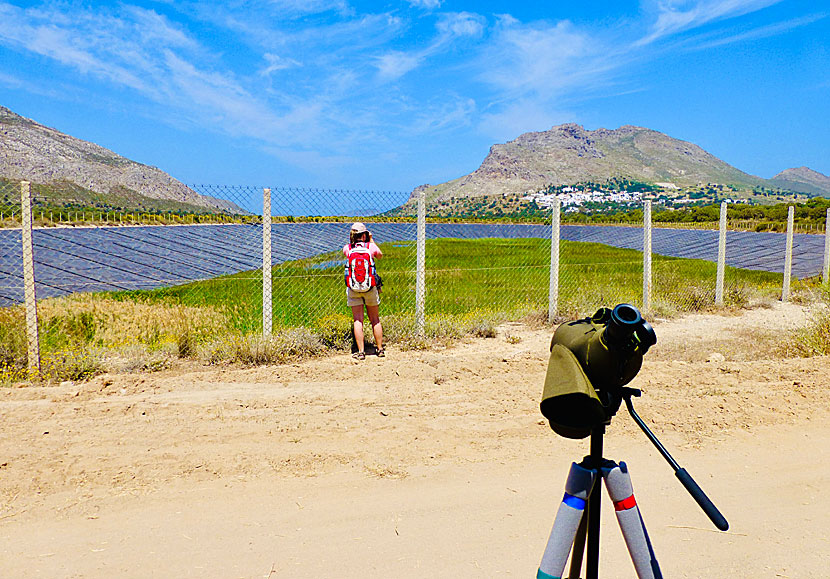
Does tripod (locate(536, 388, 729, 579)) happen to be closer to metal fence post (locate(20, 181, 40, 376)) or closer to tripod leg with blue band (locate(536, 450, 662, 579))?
tripod leg with blue band (locate(536, 450, 662, 579))

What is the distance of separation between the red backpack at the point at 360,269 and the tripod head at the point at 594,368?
20.0 feet

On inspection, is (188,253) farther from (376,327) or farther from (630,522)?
(630,522)

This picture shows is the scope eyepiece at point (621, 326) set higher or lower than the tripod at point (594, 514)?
higher

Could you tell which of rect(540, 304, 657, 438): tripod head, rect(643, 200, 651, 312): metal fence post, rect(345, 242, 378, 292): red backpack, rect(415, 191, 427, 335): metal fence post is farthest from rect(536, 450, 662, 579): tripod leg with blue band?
rect(643, 200, 651, 312): metal fence post

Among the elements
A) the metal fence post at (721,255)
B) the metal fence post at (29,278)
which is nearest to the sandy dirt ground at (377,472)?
the metal fence post at (29,278)

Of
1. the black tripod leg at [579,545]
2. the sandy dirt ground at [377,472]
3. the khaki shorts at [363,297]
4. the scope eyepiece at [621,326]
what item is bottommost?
the sandy dirt ground at [377,472]

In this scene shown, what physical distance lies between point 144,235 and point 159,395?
12956 mm

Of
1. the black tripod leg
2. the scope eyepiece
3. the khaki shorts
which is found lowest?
the black tripod leg

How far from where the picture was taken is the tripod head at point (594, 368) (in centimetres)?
178

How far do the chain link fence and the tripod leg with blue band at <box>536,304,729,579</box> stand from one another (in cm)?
656

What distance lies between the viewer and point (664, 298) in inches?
511

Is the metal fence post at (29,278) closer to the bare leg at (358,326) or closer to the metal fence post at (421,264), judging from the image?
the bare leg at (358,326)

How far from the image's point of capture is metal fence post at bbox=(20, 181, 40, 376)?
686 cm

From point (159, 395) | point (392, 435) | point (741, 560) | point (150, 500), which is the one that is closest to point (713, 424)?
point (741, 560)
